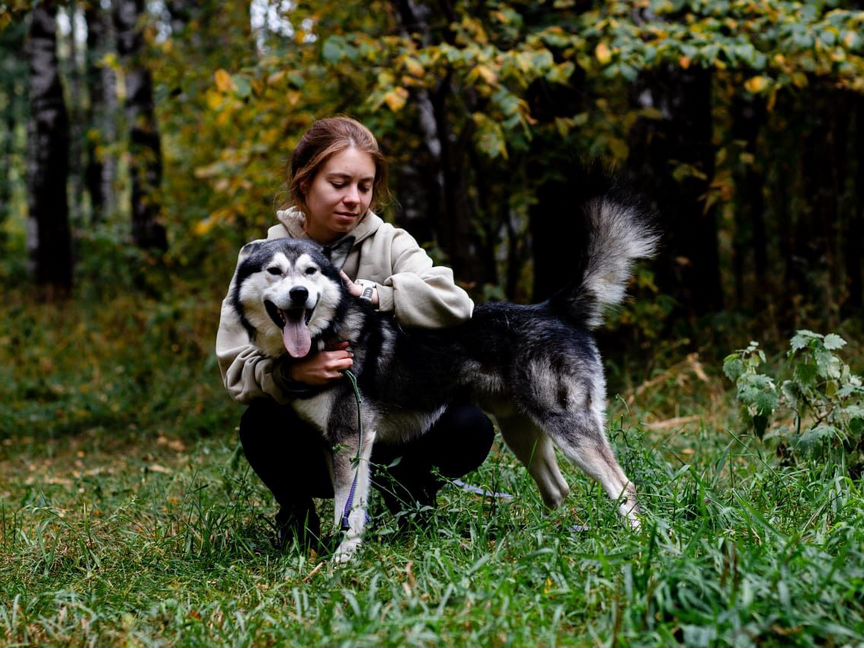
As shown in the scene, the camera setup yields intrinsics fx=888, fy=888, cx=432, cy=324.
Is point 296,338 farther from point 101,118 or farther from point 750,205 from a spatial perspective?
point 101,118

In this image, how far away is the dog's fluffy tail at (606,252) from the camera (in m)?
3.22

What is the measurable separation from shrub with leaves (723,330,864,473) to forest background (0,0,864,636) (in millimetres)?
28

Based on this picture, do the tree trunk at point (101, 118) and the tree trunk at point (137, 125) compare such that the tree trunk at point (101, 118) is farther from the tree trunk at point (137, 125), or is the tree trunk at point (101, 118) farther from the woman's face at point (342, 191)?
the woman's face at point (342, 191)

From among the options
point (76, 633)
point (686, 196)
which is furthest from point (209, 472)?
point (686, 196)

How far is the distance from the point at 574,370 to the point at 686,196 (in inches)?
154

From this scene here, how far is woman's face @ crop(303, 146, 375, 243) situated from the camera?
3.10 m

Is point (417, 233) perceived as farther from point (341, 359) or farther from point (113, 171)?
point (113, 171)

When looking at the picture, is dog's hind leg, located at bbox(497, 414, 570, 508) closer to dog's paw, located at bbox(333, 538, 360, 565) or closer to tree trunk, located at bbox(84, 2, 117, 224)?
dog's paw, located at bbox(333, 538, 360, 565)

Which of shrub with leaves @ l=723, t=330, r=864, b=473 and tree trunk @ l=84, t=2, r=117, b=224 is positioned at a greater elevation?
tree trunk @ l=84, t=2, r=117, b=224

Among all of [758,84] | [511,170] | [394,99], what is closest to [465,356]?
[394,99]

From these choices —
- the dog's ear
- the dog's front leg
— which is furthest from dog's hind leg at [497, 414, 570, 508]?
the dog's ear

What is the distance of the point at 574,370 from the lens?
10.1 feet

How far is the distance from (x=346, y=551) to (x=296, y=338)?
692 millimetres

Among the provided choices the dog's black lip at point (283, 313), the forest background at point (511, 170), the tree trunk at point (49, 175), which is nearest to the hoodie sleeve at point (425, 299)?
the dog's black lip at point (283, 313)
